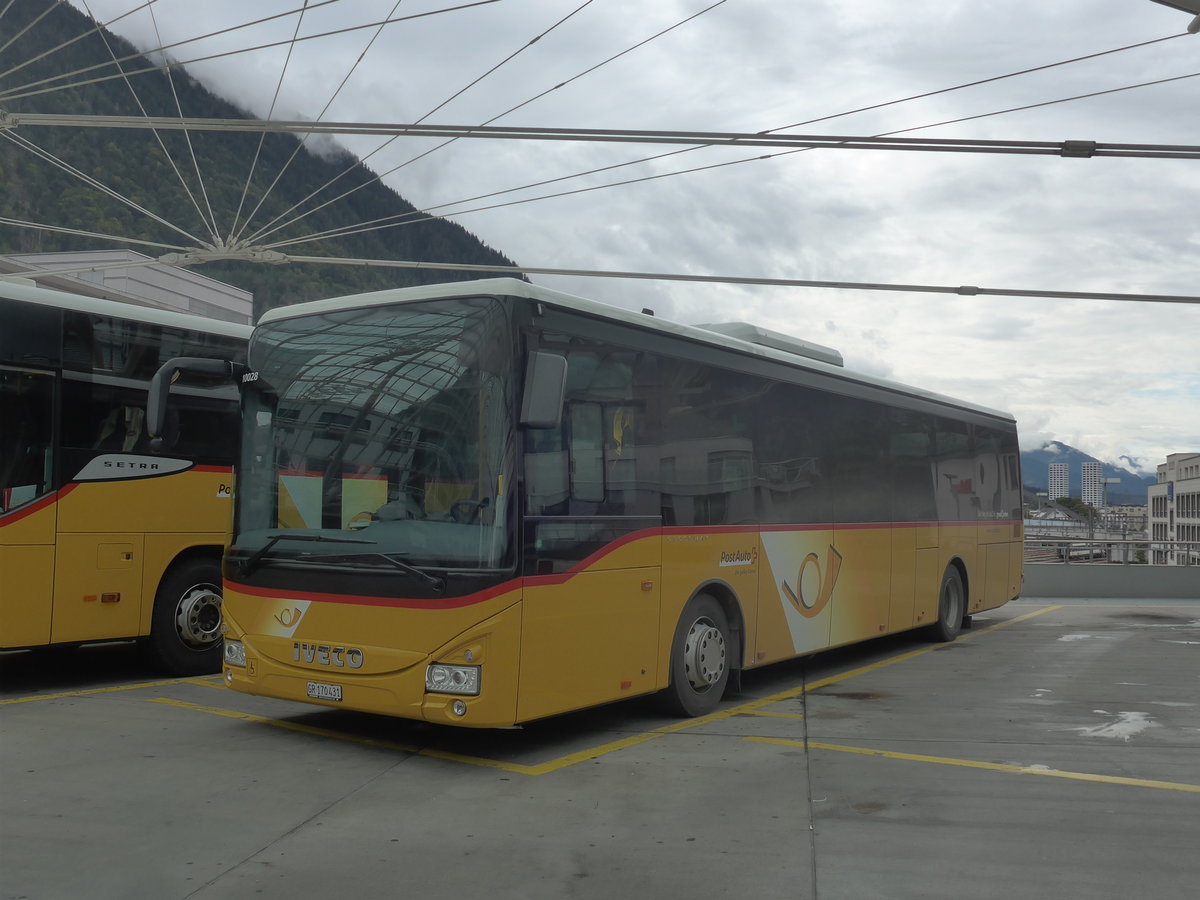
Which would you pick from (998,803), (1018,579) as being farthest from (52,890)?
(1018,579)

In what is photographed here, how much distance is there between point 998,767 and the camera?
746 centimetres

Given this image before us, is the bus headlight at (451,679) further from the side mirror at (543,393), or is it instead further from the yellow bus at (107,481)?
the yellow bus at (107,481)

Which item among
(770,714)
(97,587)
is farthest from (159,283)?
(770,714)

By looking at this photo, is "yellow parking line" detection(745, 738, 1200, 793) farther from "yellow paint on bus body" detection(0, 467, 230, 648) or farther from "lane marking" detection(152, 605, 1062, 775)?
"yellow paint on bus body" detection(0, 467, 230, 648)

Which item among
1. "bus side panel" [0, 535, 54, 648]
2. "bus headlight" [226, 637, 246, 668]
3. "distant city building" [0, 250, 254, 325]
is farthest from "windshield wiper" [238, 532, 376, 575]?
"distant city building" [0, 250, 254, 325]

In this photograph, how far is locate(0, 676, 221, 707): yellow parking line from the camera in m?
9.59

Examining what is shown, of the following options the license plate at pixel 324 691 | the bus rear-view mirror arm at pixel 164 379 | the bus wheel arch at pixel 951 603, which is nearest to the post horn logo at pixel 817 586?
the bus wheel arch at pixel 951 603

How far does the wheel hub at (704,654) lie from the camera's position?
9.02 meters

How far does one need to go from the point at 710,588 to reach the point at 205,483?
491cm

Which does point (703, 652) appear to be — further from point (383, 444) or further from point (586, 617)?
point (383, 444)

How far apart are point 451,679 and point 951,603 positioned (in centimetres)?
991

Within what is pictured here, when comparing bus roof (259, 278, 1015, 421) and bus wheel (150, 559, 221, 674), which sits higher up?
bus roof (259, 278, 1015, 421)

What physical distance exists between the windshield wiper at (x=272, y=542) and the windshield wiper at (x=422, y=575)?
404 millimetres

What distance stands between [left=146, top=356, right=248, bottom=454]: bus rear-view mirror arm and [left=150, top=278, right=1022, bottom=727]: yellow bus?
2.2 inches
